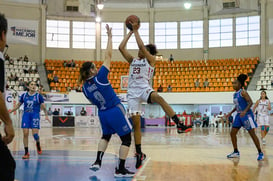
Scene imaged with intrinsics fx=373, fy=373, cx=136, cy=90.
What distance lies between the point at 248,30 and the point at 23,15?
727 inches

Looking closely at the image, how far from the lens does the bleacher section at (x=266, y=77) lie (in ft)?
86.8

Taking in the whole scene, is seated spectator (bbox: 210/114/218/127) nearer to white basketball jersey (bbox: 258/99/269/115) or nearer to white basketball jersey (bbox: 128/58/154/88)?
white basketball jersey (bbox: 258/99/269/115)

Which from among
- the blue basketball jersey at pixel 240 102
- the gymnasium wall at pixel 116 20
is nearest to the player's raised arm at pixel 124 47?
the blue basketball jersey at pixel 240 102

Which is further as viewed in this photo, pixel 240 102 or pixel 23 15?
pixel 23 15

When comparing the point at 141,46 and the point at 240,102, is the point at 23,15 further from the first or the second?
the point at 141,46

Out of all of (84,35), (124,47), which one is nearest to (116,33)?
(84,35)

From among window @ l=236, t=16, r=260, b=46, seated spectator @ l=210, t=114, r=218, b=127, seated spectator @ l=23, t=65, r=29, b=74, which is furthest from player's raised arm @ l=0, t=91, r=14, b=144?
window @ l=236, t=16, r=260, b=46

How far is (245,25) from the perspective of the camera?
100 ft

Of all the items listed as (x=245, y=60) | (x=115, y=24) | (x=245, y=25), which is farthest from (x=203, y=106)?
(x=115, y=24)

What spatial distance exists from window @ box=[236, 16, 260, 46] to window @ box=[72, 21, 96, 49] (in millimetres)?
12206

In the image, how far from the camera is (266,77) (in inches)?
1064

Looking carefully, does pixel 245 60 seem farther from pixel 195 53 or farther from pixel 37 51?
pixel 37 51

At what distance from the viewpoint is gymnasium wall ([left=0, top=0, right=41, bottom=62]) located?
30109 millimetres

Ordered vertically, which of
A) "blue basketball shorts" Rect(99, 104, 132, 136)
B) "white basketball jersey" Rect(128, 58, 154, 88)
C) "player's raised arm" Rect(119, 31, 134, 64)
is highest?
"player's raised arm" Rect(119, 31, 134, 64)
